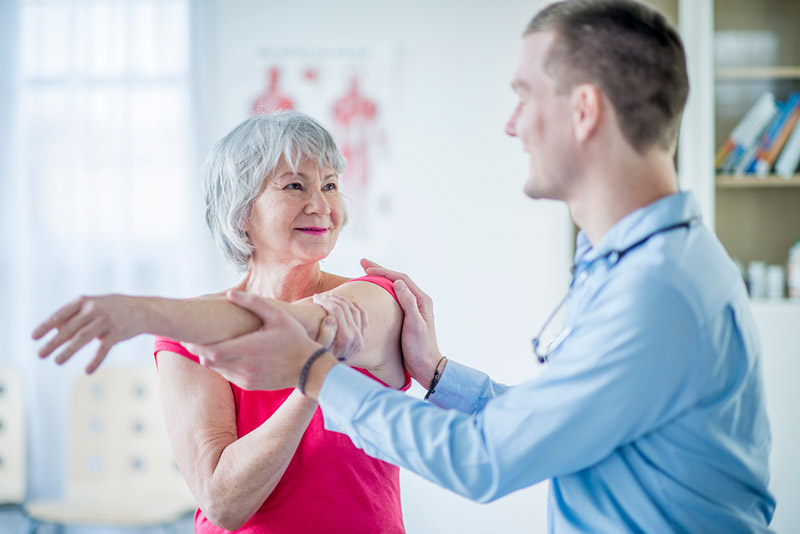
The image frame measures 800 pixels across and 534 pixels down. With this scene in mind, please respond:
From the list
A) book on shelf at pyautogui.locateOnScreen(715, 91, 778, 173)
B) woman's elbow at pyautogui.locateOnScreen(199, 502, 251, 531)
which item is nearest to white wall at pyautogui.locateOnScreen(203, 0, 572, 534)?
book on shelf at pyautogui.locateOnScreen(715, 91, 778, 173)

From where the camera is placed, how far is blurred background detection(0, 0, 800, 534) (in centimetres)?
316

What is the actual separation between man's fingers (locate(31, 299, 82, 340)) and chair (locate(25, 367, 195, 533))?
2.00 metres

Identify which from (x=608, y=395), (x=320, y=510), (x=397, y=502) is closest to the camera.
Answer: (x=608, y=395)

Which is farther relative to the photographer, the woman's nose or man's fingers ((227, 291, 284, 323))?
the woman's nose

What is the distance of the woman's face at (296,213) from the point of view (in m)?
1.43

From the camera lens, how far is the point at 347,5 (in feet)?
10.7

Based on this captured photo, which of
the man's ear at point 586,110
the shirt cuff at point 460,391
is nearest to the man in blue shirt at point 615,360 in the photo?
the man's ear at point 586,110

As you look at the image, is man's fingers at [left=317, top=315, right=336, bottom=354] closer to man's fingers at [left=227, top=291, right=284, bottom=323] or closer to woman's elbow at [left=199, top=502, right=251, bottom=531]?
man's fingers at [left=227, top=291, right=284, bottom=323]

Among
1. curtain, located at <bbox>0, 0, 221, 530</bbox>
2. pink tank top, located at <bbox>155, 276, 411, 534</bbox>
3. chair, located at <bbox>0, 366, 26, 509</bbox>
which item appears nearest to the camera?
pink tank top, located at <bbox>155, 276, 411, 534</bbox>

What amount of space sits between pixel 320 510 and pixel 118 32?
8.69ft

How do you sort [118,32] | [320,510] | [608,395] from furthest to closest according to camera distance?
[118,32] < [320,510] < [608,395]

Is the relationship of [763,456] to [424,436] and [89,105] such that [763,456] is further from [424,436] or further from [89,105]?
[89,105]

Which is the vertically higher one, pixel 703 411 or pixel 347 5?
pixel 347 5

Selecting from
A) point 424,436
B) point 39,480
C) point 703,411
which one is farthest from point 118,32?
point 703,411
